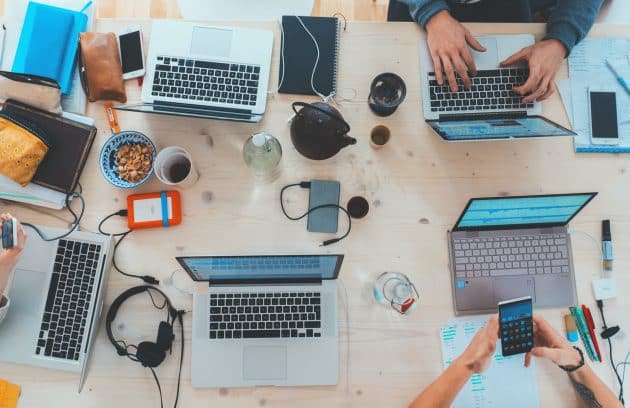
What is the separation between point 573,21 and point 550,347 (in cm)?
87

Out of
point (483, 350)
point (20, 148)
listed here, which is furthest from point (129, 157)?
point (483, 350)

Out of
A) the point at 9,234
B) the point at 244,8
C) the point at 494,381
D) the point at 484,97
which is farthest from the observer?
the point at 244,8

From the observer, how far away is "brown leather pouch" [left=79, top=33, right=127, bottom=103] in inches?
44.0

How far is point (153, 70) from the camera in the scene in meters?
1.14

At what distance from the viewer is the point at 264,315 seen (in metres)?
1.07

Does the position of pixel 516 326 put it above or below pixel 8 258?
below

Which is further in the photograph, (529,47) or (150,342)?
(529,47)

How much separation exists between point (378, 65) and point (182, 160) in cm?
61

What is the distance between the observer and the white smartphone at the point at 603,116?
1.17 m

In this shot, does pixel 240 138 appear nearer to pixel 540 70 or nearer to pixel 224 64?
pixel 224 64

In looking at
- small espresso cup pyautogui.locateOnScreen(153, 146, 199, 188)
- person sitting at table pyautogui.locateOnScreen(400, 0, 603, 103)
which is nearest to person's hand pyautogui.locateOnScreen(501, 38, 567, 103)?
person sitting at table pyautogui.locateOnScreen(400, 0, 603, 103)

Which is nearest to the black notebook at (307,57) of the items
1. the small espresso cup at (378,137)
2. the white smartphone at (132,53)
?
the small espresso cup at (378,137)

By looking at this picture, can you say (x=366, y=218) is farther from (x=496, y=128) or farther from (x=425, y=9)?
(x=425, y=9)

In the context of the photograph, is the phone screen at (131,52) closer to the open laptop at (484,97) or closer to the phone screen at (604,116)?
the open laptop at (484,97)
